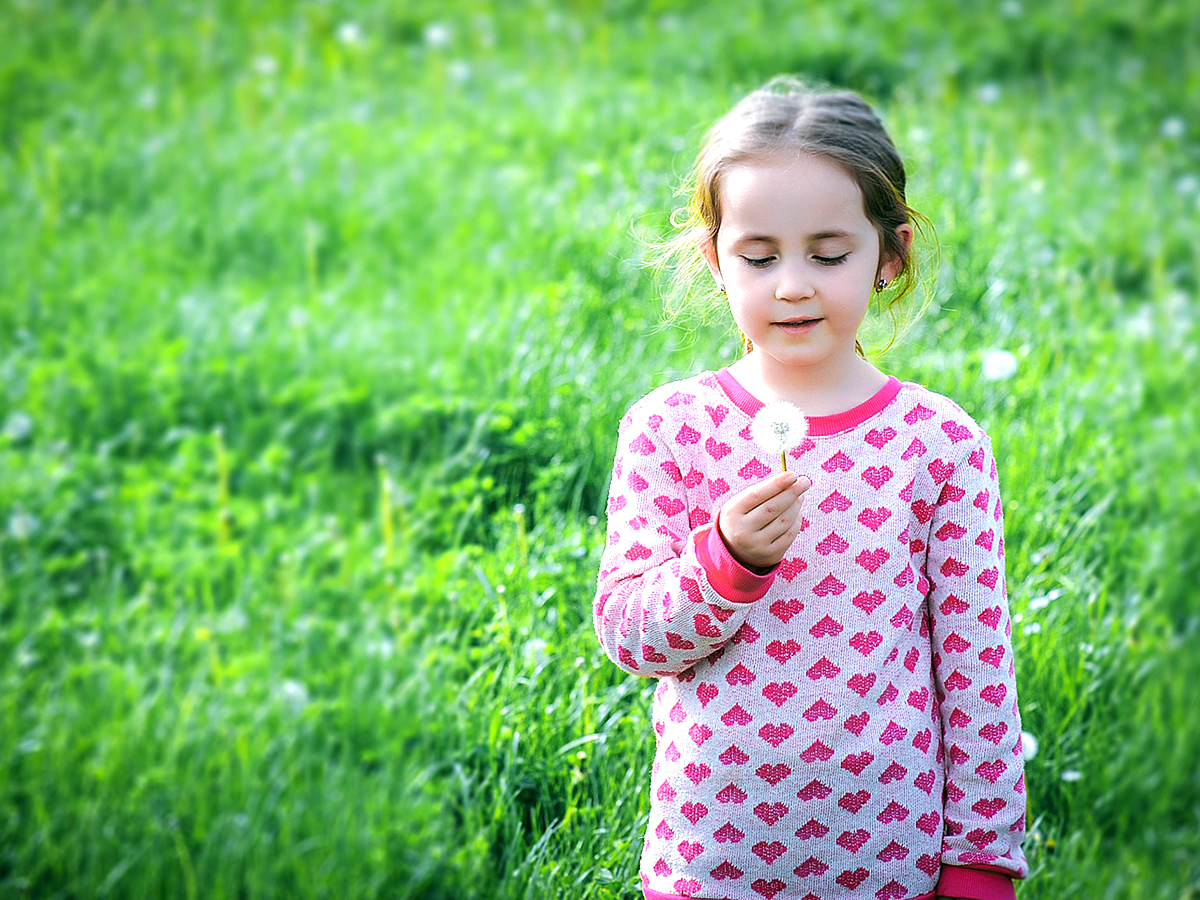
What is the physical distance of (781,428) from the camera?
4.82ft

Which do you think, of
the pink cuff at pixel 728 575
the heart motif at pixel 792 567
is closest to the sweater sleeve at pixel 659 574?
the pink cuff at pixel 728 575

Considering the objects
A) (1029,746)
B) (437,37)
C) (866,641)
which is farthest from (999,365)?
(437,37)

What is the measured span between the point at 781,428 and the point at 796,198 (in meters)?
0.28

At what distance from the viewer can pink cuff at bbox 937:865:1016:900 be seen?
5.00 ft

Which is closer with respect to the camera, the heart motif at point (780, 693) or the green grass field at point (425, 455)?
the heart motif at point (780, 693)

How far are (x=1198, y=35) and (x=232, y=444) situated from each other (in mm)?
5514

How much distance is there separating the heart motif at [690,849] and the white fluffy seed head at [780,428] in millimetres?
481

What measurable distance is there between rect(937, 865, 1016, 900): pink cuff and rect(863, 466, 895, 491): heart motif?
47 centimetres

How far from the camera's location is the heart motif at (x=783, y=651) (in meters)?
1.51

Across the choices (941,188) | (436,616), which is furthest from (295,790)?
(941,188)

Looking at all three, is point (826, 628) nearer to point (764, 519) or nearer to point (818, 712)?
point (818, 712)

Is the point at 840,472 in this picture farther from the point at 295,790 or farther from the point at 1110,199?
the point at 1110,199

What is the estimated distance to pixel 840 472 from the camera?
5.03 ft

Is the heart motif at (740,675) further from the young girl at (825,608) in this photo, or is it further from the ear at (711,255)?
the ear at (711,255)
